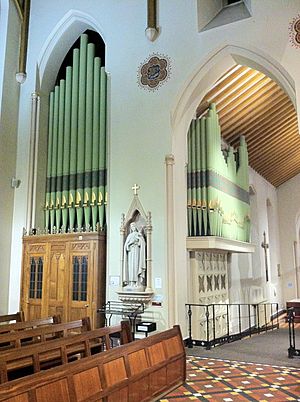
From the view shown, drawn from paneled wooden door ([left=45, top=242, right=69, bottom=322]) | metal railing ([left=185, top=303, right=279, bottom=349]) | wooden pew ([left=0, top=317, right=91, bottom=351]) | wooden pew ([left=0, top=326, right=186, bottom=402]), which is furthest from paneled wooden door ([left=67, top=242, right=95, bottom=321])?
wooden pew ([left=0, top=326, right=186, bottom=402])

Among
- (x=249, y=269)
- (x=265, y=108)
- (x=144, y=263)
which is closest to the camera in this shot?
(x=144, y=263)

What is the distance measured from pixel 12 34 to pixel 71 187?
3.99 m

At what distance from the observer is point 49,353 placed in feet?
13.4

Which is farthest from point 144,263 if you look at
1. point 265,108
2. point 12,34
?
point 12,34

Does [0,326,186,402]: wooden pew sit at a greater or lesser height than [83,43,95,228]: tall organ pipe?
lesser

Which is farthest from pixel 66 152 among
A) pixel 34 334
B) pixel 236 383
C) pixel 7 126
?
pixel 236 383

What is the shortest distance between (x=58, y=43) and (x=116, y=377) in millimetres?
7900

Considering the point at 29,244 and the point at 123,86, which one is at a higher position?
the point at 123,86

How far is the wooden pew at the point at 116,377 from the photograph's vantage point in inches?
111

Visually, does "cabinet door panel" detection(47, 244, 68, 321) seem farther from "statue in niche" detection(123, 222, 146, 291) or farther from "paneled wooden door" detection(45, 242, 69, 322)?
"statue in niche" detection(123, 222, 146, 291)

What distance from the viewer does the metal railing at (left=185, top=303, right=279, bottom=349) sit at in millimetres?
Result: 6996

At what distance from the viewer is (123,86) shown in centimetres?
782

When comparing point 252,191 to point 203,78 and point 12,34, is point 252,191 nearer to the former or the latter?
point 203,78

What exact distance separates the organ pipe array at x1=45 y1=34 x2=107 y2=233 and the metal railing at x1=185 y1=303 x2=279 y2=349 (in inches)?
98.5
